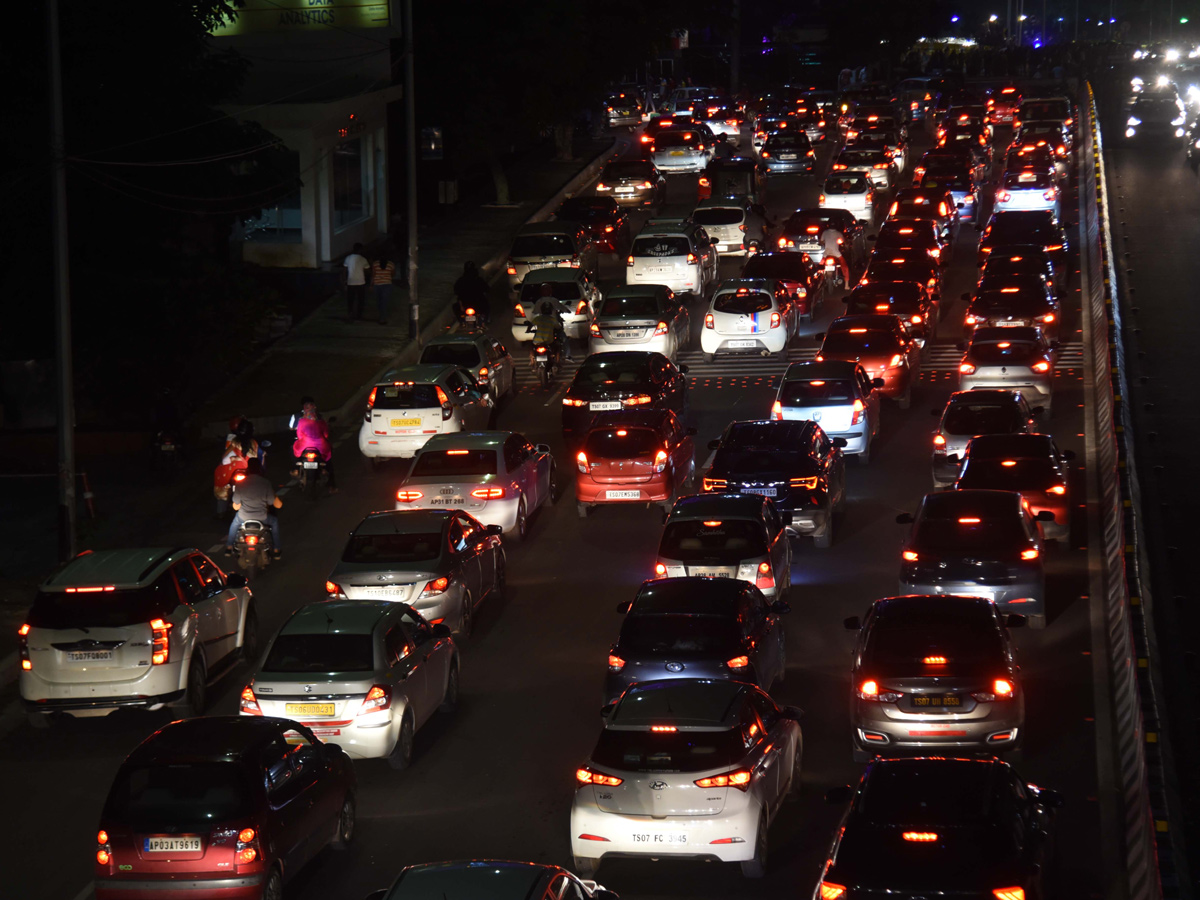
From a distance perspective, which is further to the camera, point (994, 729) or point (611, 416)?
point (611, 416)

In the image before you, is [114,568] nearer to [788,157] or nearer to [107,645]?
[107,645]

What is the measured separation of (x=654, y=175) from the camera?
56781 mm

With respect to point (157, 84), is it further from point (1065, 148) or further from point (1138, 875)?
point (1065, 148)

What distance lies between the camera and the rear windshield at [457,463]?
22.8 metres

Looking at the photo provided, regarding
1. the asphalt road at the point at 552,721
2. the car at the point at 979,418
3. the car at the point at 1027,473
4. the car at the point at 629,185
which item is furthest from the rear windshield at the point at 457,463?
the car at the point at 629,185

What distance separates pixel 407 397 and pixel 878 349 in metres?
8.67

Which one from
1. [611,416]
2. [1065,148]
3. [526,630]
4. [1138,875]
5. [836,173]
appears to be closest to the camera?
[1138,875]

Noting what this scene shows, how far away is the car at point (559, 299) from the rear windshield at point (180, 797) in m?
23.7

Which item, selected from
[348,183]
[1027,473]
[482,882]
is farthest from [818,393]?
[348,183]

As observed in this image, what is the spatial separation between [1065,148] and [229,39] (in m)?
30.7

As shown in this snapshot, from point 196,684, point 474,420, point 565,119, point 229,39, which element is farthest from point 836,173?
point 196,684

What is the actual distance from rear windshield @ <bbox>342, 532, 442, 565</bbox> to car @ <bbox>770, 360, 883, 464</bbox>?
8551 millimetres

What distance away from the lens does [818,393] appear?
86.9 feet

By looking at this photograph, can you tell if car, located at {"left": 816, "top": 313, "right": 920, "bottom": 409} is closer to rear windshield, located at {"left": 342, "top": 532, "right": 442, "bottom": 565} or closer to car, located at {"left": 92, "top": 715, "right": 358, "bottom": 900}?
rear windshield, located at {"left": 342, "top": 532, "right": 442, "bottom": 565}
